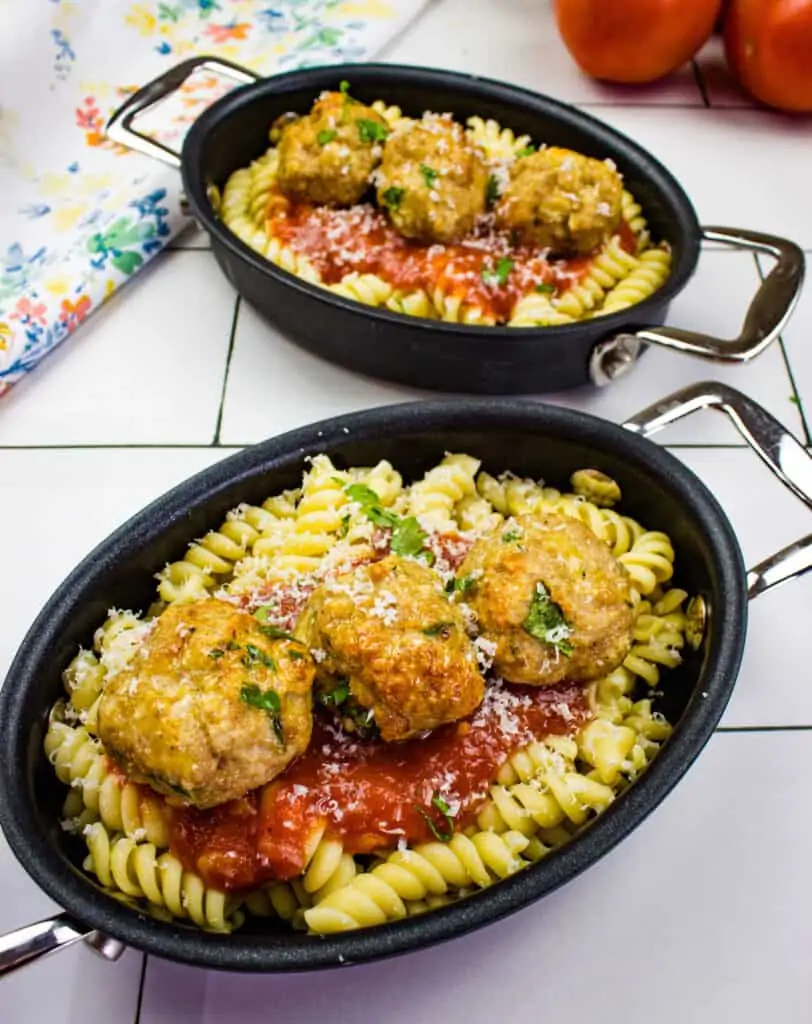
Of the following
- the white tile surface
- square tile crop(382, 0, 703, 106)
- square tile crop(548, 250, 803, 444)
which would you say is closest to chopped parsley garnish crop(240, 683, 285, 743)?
the white tile surface

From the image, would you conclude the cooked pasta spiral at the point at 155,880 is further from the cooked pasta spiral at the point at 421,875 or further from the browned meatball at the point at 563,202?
the browned meatball at the point at 563,202

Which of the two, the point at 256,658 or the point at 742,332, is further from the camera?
the point at 742,332

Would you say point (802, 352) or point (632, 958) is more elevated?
point (802, 352)

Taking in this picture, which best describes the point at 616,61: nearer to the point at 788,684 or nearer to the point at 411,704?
the point at 788,684

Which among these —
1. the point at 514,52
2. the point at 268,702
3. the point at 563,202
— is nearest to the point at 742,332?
the point at 563,202

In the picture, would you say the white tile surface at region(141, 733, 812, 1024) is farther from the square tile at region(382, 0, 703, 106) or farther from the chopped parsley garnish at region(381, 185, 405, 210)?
the square tile at region(382, 0, 703, 106)

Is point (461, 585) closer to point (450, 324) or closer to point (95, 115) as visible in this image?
point (450, 324)

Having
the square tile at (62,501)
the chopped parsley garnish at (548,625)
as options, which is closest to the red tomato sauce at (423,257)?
the square tile at (62,501)
